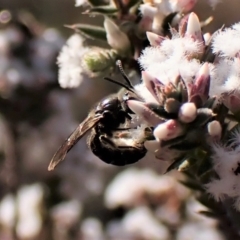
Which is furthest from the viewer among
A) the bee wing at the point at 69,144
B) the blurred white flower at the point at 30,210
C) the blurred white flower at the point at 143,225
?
the blurred white flower at the point at 30,210

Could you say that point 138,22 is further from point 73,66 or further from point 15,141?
point 15,141

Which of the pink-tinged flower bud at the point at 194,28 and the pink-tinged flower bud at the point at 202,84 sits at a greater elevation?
the pink-tinged flower bud at the point at 194,28

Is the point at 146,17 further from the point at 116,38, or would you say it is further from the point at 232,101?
the point at 232,101

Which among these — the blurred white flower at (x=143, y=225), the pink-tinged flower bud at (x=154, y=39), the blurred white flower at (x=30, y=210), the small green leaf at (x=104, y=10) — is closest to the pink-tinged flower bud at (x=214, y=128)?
the pink-tinged flower bud at (x=154, y=39)

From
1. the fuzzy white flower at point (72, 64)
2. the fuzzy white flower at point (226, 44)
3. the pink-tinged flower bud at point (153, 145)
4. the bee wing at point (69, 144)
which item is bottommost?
the bee wing at point (69, 144)

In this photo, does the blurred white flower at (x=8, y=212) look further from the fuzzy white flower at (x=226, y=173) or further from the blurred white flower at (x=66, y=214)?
the fuzzy white flower at (x=226, y=173)

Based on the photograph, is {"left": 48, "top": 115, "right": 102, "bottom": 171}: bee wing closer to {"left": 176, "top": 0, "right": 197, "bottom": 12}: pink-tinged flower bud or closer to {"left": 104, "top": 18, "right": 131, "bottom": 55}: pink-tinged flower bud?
{"left": 104, "top": 18, "right": 131, "bottom": 55}: pink-tinged flower bud

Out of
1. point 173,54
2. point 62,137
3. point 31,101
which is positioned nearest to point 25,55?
point 31,101
